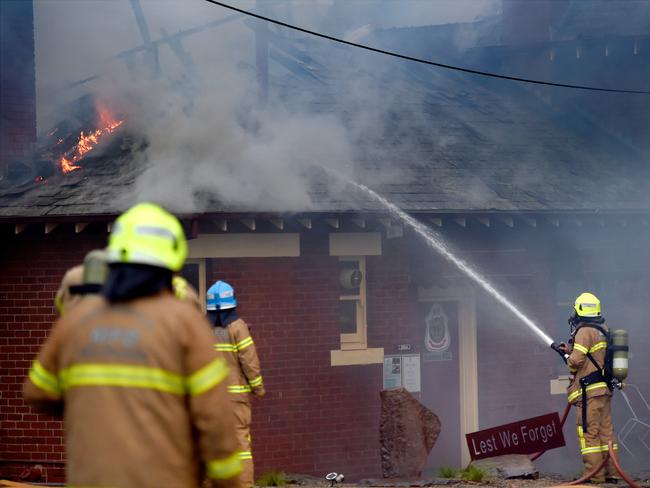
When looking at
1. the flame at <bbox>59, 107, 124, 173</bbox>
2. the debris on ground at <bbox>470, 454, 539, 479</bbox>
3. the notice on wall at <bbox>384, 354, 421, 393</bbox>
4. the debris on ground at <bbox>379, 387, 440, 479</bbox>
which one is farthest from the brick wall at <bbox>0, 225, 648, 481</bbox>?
the debris on ground at <bbox>470, 454, 539, 479</bbox>

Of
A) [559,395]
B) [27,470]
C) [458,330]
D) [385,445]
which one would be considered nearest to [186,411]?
[385,445]

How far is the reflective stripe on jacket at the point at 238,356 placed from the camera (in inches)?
298

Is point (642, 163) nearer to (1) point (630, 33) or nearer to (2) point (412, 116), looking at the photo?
(1) point (630, 33)

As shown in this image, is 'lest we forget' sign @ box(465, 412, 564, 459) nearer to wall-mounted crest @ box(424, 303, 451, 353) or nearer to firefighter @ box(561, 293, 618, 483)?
firefighter @ box(561, 293, 618, 483)

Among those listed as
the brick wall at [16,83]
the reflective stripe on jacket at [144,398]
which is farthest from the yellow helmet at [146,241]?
the brick wall at [16,83]

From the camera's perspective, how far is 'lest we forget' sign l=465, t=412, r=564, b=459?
962 centimetres

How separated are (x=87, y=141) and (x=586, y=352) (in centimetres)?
616

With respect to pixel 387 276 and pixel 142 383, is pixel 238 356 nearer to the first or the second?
pixel 387 276

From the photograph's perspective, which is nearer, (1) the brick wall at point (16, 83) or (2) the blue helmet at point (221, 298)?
(2) the blue helmet at point (221, 298)

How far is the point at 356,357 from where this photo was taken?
35.1ft

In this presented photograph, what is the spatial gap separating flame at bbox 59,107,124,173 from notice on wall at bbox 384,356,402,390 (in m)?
4.20

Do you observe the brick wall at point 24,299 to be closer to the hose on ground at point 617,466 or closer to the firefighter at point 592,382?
the firefighter at point 592,382

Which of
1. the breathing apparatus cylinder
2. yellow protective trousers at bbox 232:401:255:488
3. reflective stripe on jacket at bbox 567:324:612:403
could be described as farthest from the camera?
reflective stripe on jacket at bbox 567:324:612:403

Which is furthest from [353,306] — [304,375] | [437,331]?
[437,331]
